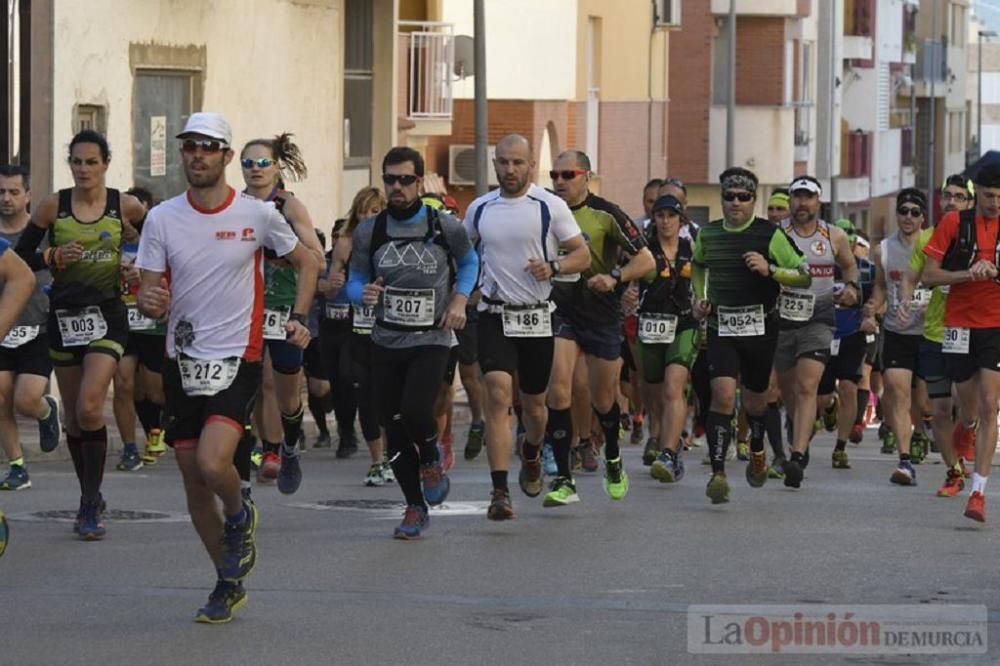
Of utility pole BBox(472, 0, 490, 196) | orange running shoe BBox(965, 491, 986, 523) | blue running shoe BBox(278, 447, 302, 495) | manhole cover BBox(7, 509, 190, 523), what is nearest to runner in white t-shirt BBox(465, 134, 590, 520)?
blue running shoe BBox(278, 447, 302, 495)

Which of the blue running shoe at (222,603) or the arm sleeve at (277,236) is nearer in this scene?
the blue running shoe at (222,603)

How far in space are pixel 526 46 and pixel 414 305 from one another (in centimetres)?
3179

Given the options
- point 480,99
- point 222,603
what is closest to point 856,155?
point 480,99

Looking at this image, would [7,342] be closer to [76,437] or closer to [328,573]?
[76,437]

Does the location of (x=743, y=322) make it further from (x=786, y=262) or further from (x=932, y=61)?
(x=932, y=61)

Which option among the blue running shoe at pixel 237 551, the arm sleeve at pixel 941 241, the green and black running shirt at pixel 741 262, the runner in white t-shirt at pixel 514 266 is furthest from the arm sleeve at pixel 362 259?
the arm sleeve at pixel 941 241

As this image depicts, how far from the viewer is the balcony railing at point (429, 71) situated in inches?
1401

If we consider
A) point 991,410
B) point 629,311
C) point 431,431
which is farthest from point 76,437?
point 991,410

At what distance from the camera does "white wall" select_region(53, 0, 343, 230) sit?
23438 mm

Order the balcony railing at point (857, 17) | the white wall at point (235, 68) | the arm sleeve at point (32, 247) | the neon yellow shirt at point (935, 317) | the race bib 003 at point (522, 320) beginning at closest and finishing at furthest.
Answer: the arm sleeve at point (32, 247), the race bib 003 at point (522, 320), the neon yellow shirt at point (935, 317), the white wall at point (235, 68), the balcony railing at point (857, 17)

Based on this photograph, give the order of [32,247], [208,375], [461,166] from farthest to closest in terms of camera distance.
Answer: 1. [461,166]
2. [32,247]
3. [208,375]

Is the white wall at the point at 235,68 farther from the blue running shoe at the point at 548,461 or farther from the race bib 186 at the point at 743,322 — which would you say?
the race bib 186 at the point at 743,322

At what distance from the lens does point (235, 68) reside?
91.0ft

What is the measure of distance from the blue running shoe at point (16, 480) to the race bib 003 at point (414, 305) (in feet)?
12.2
